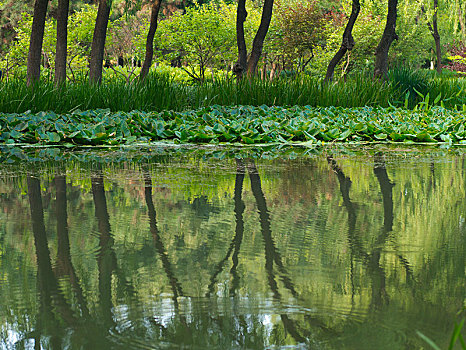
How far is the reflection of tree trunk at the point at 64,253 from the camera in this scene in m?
1.56

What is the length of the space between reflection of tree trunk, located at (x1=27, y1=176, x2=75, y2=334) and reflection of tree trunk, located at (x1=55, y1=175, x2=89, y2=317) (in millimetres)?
34

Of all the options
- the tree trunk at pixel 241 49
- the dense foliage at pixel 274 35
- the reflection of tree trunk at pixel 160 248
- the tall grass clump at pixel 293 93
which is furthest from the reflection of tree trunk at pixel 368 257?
the dense foliage at pixel 274 35

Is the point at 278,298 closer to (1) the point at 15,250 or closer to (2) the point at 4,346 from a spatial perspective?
(2) the point at 4,346

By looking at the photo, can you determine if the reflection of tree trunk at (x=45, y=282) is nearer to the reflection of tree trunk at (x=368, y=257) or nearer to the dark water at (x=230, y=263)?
the dark water at (x=230, y=263)

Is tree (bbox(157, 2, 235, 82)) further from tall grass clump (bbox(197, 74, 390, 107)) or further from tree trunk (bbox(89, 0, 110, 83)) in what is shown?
tall grass clump (bbox(197, 74, 390, 107))

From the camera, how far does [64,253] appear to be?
196cm

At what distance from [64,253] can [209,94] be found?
7184 millimetres

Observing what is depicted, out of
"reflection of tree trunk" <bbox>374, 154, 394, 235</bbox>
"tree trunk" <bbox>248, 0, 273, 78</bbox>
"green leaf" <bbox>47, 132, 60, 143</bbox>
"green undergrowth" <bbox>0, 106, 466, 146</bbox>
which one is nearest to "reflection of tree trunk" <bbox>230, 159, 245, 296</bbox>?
"reflection of tree trunk" <bbox>374, 154, 394, 235</bbox>

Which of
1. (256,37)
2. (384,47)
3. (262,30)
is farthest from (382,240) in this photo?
(256,37)

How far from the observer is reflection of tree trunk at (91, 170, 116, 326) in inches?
58.1

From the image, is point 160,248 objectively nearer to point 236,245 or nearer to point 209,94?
point 236,245

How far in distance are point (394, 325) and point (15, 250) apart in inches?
52.3

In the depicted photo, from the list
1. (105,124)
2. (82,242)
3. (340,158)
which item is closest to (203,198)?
(82,242)

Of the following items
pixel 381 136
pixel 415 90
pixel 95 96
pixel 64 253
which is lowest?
pixel 64 253
